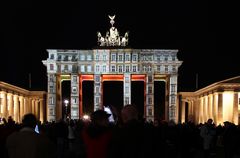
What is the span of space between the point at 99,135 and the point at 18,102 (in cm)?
7504

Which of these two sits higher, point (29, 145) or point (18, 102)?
point (18, 102)

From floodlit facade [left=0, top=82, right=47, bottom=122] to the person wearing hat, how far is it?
60.2 meters

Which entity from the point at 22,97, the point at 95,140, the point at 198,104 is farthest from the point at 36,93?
the point at 95,140

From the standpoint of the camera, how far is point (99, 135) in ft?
24.9

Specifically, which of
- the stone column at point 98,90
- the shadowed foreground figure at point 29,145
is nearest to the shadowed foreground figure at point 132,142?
the shadowed foreground figure at point 29,145

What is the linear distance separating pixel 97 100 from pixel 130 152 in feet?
254

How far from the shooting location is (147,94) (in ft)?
272

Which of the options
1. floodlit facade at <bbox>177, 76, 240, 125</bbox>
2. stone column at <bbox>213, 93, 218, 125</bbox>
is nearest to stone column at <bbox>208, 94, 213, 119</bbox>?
floodlit facade at <bbox>177, 76, 240, 125</bbox>

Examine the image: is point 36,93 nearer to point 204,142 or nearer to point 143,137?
point 204,142

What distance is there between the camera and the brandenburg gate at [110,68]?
82.4 meters

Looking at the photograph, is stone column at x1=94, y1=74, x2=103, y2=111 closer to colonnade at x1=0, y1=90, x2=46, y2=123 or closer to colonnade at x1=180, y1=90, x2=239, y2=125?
colonnade at x1=0, y1=90, x2=46, y2=123

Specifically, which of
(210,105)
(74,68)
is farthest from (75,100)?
(210,105)

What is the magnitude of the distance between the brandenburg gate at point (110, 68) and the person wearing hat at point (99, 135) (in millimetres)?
74510

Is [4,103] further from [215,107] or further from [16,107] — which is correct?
[215,107]
